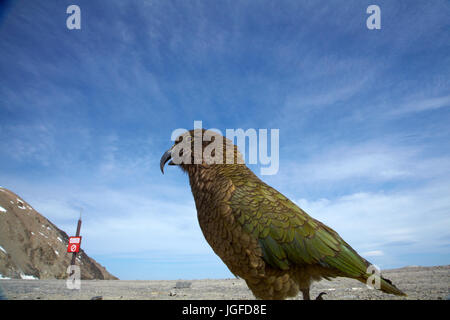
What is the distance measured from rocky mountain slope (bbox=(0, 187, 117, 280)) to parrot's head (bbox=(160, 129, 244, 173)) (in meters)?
24.4

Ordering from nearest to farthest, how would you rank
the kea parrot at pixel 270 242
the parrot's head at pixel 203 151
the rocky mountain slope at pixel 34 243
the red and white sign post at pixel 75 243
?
the kea parrot at pixel 270 242
the parrot's head at pixel 203 151
the red and white sign post at pixel 75 243
the rocky mountain slope at pixel 34 243

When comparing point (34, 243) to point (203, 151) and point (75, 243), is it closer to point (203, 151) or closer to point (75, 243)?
point (75, 243)

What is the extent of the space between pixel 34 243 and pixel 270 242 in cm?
3372

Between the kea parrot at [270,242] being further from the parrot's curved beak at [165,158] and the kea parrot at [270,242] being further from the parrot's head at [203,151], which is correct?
the parrot's curved beak at [165,158]

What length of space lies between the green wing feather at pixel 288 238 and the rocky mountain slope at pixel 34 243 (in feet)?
83.9

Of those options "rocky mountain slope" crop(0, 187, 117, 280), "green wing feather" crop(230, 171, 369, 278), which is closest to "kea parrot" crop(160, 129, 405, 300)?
"green wing feather" crop(230, 171, 369, 278)

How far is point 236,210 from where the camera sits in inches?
136

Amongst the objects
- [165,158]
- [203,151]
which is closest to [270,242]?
[203,151]

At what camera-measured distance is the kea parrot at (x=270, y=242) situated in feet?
10.9

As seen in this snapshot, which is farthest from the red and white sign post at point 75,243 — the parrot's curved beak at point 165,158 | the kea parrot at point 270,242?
the kea parrot at point 270,242

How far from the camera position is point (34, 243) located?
90.9ft

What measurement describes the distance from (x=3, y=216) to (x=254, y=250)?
31.2 metres

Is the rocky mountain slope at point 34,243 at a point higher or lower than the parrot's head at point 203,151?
lower
